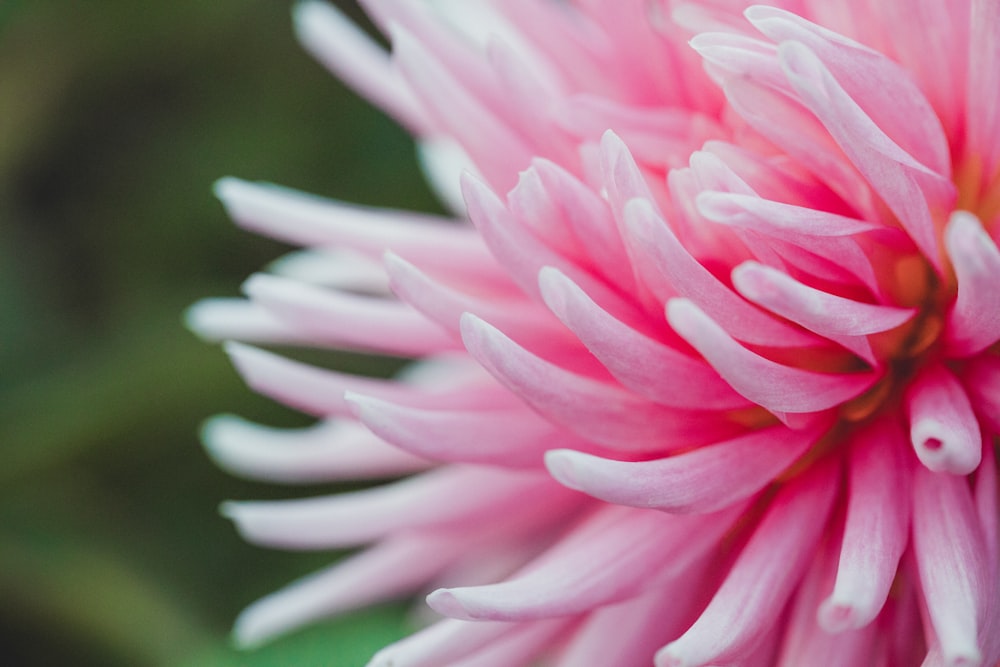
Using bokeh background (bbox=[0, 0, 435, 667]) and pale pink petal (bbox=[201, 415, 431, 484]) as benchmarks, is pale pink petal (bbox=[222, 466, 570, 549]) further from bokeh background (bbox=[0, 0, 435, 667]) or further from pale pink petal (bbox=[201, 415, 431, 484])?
bokeh background (bbox=[0, 0, 435, 667])

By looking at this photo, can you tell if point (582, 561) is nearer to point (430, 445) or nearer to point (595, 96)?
point (430, 445)

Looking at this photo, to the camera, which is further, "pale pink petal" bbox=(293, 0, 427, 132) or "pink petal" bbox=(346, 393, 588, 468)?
"pale pink petal" bbox=(293, 0, 427, 132)

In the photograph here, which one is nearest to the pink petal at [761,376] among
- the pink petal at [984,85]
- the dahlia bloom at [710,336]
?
the dahlia bloom at [710,336]

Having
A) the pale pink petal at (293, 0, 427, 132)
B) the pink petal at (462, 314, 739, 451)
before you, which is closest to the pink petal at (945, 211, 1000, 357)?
the pink petal at (462, 314, 739, 451)

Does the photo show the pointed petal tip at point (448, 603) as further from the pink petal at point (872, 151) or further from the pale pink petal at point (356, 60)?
the pale pink petal at point (356, 60)

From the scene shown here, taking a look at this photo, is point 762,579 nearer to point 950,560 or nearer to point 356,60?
point 950,560
